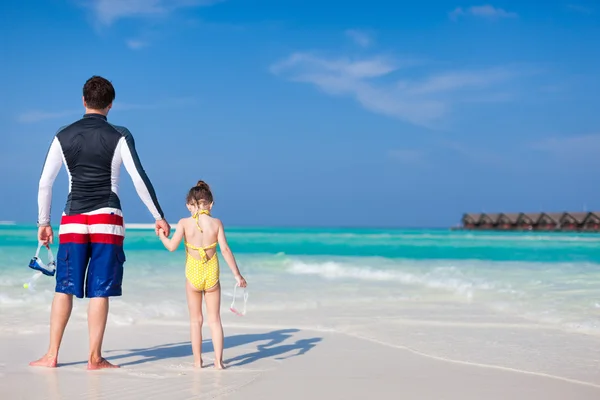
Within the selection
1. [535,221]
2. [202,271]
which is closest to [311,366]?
[202,271]

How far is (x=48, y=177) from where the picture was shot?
4.51 metres

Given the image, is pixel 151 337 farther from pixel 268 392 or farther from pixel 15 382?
pixel 268 392

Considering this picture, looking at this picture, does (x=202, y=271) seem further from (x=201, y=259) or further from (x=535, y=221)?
(x=535, y=221)

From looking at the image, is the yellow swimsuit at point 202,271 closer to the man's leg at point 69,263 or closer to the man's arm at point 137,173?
the man's arm at point 137,173

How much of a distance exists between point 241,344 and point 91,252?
75.9 inches

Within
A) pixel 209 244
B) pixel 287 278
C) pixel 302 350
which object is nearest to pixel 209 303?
pixel 209 244

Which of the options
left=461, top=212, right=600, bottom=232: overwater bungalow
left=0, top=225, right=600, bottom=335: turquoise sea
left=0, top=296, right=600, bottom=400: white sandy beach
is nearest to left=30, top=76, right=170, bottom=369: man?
left=0, top=296, right=600, bottom=400: white sandy beach

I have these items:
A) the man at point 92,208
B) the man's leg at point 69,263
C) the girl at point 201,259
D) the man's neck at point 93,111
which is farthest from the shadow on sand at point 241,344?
the man's neck at point 93,111

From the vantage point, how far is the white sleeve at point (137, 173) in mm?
4441

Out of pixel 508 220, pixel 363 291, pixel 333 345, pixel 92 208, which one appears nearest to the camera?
pixel 92 208

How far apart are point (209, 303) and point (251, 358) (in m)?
0.74

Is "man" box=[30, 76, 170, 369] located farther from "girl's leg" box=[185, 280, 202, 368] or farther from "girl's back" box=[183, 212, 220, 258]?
"girl's leg" box=[185, 280, 202, 368]

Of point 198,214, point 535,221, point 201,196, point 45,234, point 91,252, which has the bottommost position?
point 91,252

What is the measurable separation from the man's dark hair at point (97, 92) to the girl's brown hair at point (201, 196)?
34.3 inches
